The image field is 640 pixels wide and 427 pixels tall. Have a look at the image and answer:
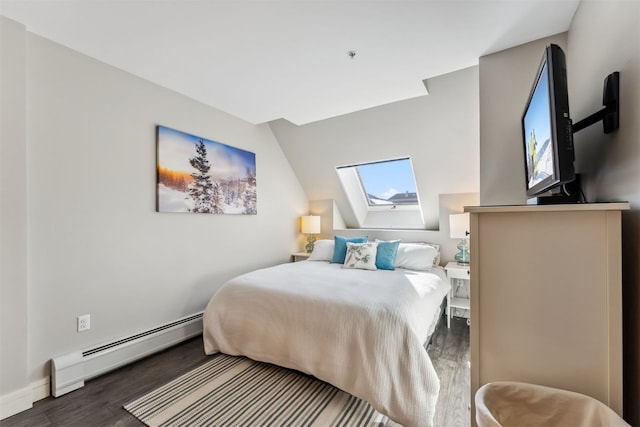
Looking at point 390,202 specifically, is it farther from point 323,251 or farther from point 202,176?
point 202,176

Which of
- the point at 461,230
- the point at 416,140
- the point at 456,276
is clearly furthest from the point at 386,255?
the point at 416,140

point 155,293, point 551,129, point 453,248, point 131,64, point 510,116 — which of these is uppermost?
point 131,64

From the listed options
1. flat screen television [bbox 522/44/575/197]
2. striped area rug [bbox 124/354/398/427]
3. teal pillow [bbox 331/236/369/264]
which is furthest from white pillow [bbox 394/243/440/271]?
flat screen television [bbox 522/44/575/197]

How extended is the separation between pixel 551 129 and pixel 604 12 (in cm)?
72

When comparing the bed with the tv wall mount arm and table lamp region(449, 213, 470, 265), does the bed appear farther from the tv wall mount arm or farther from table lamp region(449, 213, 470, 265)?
the tv wall mount arm

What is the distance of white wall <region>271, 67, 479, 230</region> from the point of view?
9.13 feet

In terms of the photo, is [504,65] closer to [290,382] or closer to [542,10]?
[542,10]

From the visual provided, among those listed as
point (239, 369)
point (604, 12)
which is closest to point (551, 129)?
point (604, 12)

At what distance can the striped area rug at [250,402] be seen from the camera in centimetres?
162

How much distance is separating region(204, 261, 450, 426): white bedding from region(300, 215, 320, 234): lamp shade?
5.29 ft

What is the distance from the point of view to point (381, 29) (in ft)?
5.68

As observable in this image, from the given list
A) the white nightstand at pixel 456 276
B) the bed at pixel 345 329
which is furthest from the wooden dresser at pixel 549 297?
the white nightstand at pixel 456 276

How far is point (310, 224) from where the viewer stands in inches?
171

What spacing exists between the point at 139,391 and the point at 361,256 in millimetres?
2225
